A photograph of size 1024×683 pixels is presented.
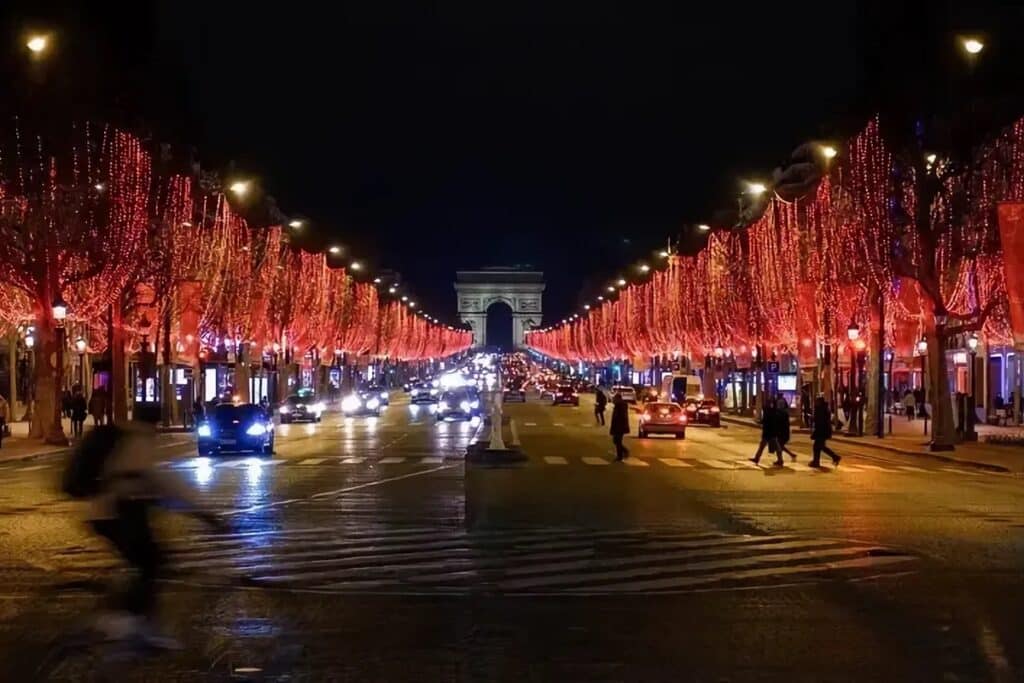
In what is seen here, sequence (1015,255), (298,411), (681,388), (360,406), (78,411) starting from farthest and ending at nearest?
(360,406) → (681,388) → (298,411) → (78,411) → (1015,255)

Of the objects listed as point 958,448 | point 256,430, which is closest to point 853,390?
point 958,448

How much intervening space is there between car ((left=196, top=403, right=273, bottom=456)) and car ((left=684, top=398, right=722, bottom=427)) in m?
35.0

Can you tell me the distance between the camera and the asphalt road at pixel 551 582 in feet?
40.8

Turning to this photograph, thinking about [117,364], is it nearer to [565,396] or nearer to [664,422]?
[664,422]

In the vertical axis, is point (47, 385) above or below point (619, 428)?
above

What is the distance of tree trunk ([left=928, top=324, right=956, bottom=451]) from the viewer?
4997 centimetres

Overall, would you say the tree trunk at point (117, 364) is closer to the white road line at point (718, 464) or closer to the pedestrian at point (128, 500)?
the white road line at point (718, 464)

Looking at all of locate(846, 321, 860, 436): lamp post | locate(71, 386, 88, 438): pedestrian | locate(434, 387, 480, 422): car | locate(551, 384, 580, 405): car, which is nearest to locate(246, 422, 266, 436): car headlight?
locate(71, 386, 88, 438): pedestrian

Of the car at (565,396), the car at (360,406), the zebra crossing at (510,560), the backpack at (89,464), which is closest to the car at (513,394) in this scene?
the car at (565,396)

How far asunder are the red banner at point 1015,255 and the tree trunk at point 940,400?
888 centimetres

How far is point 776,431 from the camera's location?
41.2 metres

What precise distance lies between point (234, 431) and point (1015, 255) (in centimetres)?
2176

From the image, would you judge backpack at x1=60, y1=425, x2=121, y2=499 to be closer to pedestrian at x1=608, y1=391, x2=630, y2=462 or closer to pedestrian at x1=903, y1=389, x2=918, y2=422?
pedestrian at x1=608, y1=391, x2=630, y2=462

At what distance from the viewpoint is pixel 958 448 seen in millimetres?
51156
